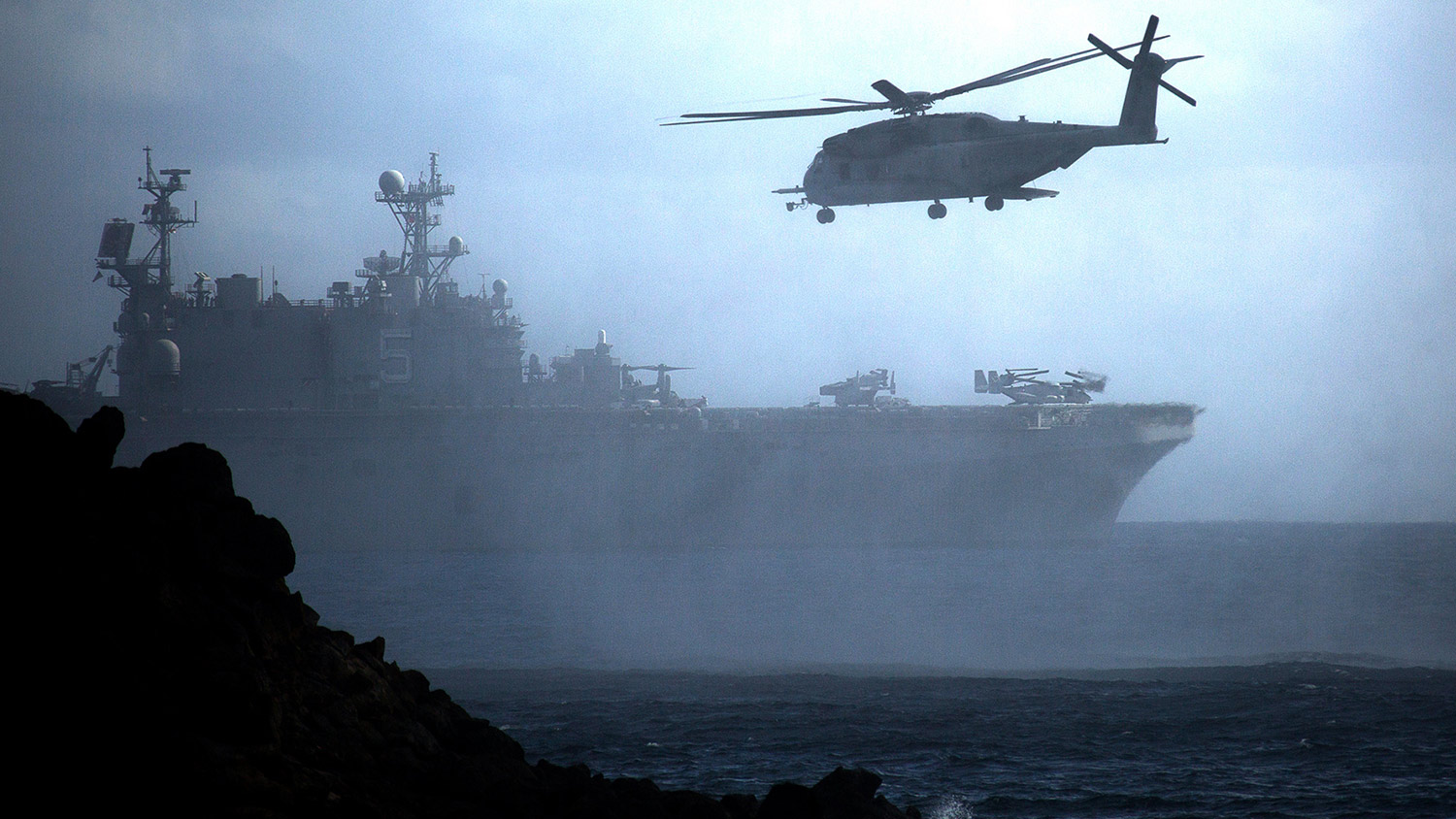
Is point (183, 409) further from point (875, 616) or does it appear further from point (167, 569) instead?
point (167, 569)

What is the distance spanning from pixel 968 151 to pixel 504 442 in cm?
3245

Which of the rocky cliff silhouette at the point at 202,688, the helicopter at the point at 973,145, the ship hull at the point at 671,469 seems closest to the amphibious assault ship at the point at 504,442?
the ship hull at the point at 671,469

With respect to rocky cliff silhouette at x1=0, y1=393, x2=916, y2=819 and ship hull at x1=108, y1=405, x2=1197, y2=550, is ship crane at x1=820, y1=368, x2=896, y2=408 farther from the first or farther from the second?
rocky cliff silhouette at x1=0, y1=393, x2=916, y2=819

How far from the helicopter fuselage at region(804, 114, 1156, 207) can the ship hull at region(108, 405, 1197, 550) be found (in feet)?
94.6

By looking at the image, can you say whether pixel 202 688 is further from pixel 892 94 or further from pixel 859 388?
pixel 859 388

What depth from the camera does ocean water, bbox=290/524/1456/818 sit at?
16672 mm

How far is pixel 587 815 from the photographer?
27.5ft

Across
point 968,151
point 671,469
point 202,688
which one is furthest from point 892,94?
point 671,469

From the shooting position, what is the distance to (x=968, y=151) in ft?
59.3

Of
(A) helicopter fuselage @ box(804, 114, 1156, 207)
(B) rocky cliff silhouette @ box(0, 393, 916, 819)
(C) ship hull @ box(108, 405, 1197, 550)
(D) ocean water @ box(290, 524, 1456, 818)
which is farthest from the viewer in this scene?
(C) ship hull @ box(108, 405, 1197, 550)

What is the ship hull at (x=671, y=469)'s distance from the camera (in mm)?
46875

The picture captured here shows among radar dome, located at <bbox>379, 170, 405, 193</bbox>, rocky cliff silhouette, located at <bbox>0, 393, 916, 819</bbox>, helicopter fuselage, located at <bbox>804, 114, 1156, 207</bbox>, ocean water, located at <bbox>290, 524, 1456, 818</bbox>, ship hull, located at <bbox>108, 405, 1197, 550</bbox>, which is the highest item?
radar dome, located at <bbox>379, 170, 405, 193</bbox>

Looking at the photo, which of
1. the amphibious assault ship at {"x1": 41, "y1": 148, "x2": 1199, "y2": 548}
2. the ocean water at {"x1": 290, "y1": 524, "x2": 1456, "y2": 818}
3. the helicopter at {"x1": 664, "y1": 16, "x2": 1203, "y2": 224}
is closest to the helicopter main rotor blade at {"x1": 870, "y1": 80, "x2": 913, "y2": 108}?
the helicopter at {"x1": 664, "y1": 16, "x2": 1203, "y2": 224}

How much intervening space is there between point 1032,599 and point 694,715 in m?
20.9
